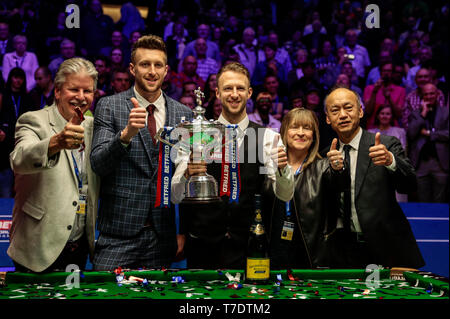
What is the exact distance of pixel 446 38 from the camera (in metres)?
7.91

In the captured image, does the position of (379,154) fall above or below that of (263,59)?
below

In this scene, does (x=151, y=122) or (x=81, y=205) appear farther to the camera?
(x=151, y=122)

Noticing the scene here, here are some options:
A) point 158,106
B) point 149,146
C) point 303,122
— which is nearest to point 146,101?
point 158,106

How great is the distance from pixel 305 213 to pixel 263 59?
4109mm

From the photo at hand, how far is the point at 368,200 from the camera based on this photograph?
303 cm

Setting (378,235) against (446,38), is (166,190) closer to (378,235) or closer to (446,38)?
(378,235)

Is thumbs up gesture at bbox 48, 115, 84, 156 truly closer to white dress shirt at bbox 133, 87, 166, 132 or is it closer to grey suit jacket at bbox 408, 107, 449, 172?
white dress shirt at bbox 133, 87, 166, 132

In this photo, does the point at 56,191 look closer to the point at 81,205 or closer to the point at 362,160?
the point at 81,205

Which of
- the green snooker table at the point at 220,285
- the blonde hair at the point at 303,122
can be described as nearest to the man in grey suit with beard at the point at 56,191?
the green snooker table at the point at 220,285

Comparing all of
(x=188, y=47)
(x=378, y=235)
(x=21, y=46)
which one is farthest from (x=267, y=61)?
(x=378, y=235)

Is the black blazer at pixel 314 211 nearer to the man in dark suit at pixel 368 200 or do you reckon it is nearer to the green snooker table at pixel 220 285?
the man in dark suit at pixel 368 200

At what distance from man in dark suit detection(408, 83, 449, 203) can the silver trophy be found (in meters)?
4.13

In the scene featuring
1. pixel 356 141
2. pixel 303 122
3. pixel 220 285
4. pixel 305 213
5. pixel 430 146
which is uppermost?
pixel 430 146

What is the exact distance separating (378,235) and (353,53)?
4.57 meters
